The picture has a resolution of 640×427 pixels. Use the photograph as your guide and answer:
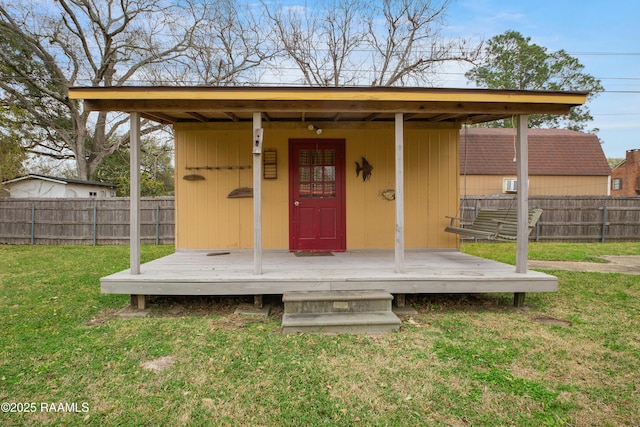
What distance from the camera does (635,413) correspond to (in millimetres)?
2154

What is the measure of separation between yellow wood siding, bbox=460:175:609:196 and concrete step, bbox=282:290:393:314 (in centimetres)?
1277

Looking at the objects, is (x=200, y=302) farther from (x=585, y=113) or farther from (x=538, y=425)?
(x=585, y=113)

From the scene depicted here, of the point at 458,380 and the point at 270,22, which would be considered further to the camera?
the point at 270,22

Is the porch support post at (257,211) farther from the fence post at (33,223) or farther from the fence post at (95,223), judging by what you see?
the fence post at (33,223)

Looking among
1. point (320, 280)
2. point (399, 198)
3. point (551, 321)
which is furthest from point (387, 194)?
point (551, 321)

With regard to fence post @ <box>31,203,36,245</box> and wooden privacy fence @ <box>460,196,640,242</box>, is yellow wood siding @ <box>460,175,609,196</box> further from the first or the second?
fence post @ <box>31,203,36,245</box>

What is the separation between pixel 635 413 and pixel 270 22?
16.3 meters

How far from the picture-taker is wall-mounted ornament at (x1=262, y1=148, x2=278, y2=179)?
5.76 meters

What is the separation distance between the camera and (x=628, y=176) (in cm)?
2425

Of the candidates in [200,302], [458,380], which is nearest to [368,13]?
[200,302]

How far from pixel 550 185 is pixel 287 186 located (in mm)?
14309

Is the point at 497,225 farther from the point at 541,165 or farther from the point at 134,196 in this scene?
the point at 541,165

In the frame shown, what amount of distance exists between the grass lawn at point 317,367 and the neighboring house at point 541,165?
11.5 meters

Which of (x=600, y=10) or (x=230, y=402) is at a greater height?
(x=600, y=10)
